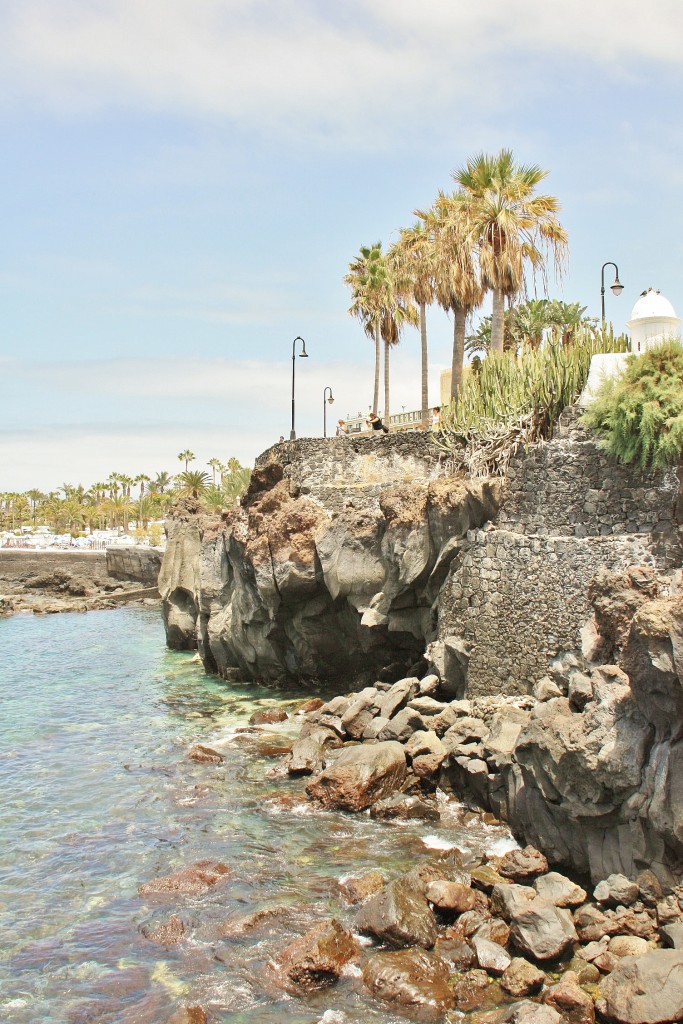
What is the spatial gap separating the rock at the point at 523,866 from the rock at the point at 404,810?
2.99 meters

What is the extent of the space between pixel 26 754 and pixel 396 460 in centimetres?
1400

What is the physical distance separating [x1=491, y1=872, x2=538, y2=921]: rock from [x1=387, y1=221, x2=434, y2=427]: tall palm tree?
28.0m

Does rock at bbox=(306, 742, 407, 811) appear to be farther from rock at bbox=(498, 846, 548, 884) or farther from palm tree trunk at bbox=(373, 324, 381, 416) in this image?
palm tree trunk at bbox=(373, 324, 381, 416)

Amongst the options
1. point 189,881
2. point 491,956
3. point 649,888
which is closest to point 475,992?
point 491,956

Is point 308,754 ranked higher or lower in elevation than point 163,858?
higher

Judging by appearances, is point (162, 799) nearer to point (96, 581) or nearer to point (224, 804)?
point (224, 804)

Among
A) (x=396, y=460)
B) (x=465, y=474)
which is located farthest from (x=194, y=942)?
(x=396, y=460)

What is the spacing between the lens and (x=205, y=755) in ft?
71.1

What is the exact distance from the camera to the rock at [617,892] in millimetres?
12320

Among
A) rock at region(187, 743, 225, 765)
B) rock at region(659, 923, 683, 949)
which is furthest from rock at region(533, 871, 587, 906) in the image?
rock at region(187, 743, 225, 765)

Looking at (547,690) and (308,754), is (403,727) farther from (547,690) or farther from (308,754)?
(547,690)

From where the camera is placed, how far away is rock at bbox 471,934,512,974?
1148cm

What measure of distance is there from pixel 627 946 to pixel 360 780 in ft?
24.2

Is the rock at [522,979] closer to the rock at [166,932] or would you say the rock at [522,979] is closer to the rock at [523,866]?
the rock at [523,866]
